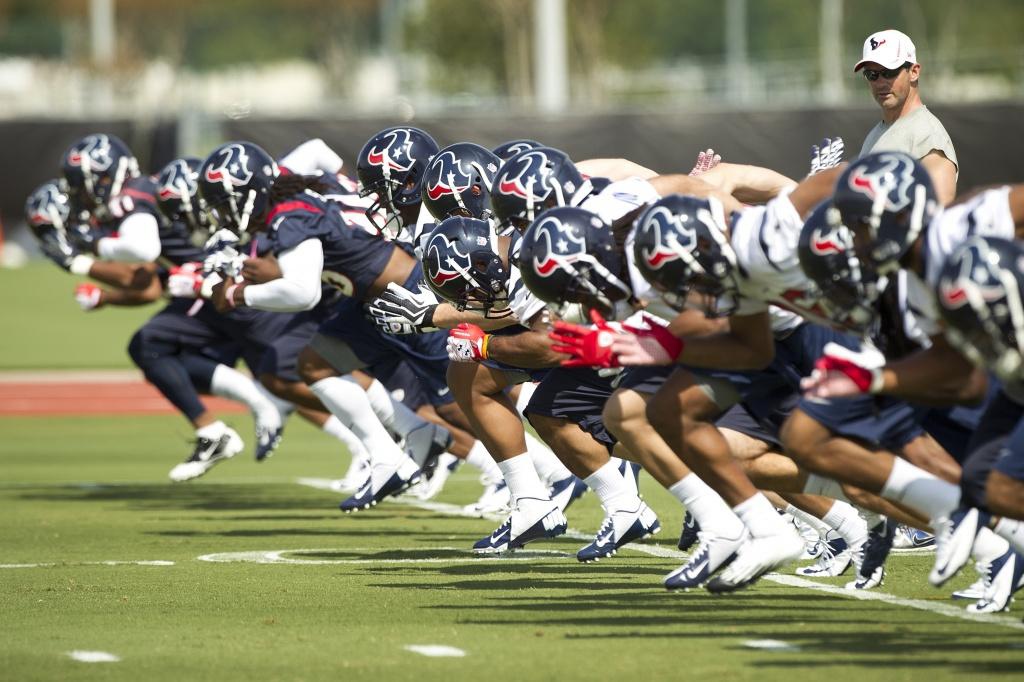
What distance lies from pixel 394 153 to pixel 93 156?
346 centimetres

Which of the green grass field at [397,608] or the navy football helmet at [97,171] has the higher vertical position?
the navy football helmet at [97,171]

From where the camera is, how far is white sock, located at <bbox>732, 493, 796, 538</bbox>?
663 cm

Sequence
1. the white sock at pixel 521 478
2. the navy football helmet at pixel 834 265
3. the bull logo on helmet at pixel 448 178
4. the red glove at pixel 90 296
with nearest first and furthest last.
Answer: the navy football helmet at pixel 834 265 < the white sock at pixel 521 478 < the bull logo on helmet at pixel 448 178 < the red glove at pixel 90 296

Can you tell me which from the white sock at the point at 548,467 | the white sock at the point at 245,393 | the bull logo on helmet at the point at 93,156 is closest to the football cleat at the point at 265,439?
the white sock at the point at 245,393

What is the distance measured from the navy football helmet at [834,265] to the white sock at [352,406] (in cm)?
423

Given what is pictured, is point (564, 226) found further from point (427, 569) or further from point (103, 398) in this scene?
→ point (103, 398)

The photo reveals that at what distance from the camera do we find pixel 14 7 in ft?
219

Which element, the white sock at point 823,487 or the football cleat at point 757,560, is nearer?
the football cleat at point 757,560

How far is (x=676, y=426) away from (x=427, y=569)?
67.9 inches

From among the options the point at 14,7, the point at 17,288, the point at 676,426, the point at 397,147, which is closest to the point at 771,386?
the point at 676,426

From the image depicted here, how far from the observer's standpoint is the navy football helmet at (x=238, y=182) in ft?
32.9

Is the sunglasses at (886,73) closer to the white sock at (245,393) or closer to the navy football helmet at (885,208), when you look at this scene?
the navy football helmet at (885,208)

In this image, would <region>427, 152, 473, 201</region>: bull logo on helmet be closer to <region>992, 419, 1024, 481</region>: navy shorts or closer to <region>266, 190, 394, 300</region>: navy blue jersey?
<region>266, 190, 394, 300</region>: navy blue jersey

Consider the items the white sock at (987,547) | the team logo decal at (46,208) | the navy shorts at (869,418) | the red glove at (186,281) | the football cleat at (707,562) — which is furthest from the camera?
the team logo decal at (46,208)
